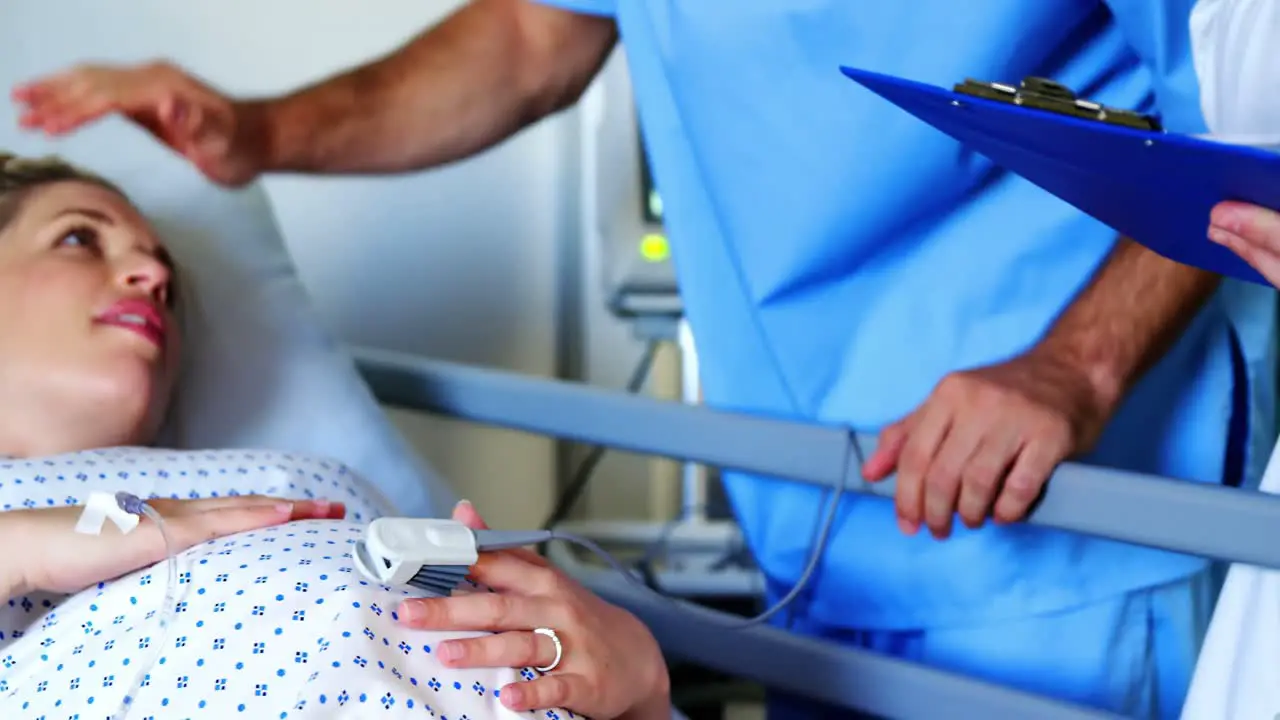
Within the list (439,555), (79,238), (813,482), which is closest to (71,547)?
→ (439,555)

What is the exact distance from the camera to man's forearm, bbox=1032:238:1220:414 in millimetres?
960

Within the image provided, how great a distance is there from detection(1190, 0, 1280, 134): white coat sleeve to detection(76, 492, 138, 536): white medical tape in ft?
2.19

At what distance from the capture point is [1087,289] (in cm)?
101

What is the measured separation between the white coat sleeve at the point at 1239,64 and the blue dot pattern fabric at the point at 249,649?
0.51 meters

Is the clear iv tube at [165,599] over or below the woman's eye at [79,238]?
below

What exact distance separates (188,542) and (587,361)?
4.32ft

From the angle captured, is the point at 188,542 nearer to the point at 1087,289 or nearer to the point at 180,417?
the point at 180,417

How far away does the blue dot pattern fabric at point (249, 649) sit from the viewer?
0.73 meters

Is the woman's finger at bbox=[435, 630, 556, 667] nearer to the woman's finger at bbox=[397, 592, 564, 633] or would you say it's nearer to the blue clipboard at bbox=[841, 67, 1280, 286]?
the woman's finger at bbox=[397, 592, 564, 633]

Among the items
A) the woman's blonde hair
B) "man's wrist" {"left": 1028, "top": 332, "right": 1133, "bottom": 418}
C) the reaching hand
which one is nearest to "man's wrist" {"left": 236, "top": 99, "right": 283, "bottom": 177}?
the reaching hand

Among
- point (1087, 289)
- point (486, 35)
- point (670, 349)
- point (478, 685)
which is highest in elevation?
point (486, 35)

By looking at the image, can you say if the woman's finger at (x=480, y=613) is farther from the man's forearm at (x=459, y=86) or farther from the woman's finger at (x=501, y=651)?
the man's forearm at (x=459, y=86)

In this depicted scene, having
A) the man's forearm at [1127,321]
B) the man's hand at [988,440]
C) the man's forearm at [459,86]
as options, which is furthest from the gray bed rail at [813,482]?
the man's forearm at [459,86]

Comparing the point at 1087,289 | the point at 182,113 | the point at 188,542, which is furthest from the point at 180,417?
the point at 1087,289
